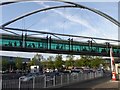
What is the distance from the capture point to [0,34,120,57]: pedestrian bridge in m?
55.7

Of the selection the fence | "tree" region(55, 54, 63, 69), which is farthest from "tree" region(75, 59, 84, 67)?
the fence

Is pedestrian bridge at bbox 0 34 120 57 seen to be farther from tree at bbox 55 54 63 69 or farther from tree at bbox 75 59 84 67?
tree at bbox 75 59 84 67

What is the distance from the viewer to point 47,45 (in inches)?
2477

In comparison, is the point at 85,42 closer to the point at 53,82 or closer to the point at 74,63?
the point at 74,63

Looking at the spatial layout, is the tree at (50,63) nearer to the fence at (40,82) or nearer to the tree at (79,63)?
the tree at (79,63)

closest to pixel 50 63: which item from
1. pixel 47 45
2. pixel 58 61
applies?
pixel 58 61

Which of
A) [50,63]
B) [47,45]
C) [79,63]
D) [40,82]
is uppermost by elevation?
[47,45]

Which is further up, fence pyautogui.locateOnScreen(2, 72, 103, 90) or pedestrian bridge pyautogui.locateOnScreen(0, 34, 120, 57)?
pedestrian bridge pyautogui.locateOnScreen(0, 34, 120, 57)

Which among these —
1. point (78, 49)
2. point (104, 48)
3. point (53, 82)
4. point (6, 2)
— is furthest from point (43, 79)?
point (104, 48)

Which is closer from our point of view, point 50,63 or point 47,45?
point 47,45

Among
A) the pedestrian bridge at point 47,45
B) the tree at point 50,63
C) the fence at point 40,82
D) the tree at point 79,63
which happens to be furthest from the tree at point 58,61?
the fence at point 40,82

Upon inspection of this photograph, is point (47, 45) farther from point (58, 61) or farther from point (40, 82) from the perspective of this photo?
point (40, 82)

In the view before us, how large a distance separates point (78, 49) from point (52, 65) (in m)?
34.5

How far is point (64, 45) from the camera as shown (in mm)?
68500
